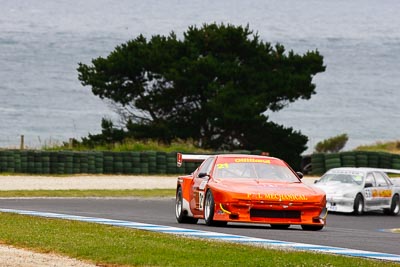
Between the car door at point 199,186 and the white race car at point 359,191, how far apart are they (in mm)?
8832

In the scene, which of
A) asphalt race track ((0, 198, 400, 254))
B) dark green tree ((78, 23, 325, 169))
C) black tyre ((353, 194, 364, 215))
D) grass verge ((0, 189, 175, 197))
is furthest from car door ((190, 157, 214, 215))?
dark green tree ((78, 23, 325, 169))

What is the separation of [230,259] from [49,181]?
3075 centimetres

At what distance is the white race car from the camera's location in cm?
3155

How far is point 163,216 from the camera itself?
28062mm

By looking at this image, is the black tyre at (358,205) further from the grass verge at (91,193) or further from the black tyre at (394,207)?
the grass verge at (91,193)

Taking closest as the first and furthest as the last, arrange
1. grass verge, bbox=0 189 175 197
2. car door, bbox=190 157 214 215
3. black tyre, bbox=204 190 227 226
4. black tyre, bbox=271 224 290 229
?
black tyre, bbox=204 190 227 226, car door, bbox=190 157 214 215, black tyre, bbox=271 224 290 229, grass verge, bbox=0 189 175 197

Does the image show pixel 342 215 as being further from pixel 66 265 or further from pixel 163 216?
pixel 66 265

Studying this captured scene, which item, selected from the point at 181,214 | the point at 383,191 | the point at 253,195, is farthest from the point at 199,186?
the point at 383,191

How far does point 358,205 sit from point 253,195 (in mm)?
10661

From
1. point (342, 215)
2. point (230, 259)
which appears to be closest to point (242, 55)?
point (342, 215)

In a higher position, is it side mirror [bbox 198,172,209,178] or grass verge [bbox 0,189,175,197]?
side mirror [bbox 198,172,209,178]

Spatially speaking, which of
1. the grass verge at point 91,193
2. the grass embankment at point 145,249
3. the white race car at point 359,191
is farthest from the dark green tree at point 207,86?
the grass embankment at point 145,249

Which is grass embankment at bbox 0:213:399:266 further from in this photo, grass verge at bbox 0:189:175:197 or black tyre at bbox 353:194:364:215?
grass verge at bbox 0:189:175:197

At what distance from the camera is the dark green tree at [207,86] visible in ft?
213
